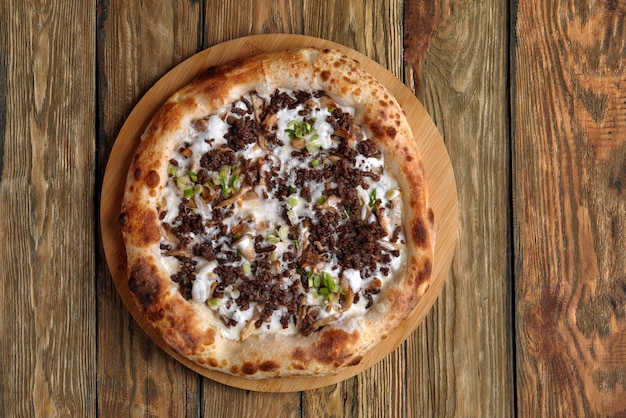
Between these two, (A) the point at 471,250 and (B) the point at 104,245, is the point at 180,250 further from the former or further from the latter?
(A) the point at 471,250

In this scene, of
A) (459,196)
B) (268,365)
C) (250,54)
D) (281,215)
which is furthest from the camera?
(459,196)

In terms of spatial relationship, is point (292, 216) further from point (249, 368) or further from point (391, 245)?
point (249, 368)

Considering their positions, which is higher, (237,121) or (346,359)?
(237,121)

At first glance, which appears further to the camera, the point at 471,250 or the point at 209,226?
the point at 471,250

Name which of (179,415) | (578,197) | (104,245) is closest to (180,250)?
(104,245)

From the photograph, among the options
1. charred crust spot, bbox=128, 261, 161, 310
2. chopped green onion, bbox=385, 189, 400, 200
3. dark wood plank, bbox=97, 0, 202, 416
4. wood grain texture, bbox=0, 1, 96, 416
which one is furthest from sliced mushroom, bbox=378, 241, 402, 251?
wood grain texture, bbox=0, 1, 96, 416

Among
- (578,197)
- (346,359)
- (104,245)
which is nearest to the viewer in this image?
(346,359)

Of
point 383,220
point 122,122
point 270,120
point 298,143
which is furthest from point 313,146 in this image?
point 122,122

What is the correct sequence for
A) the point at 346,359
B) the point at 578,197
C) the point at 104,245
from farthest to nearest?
1. the point at 578,197
2. the point at 104,245
3. the point at 346,359
